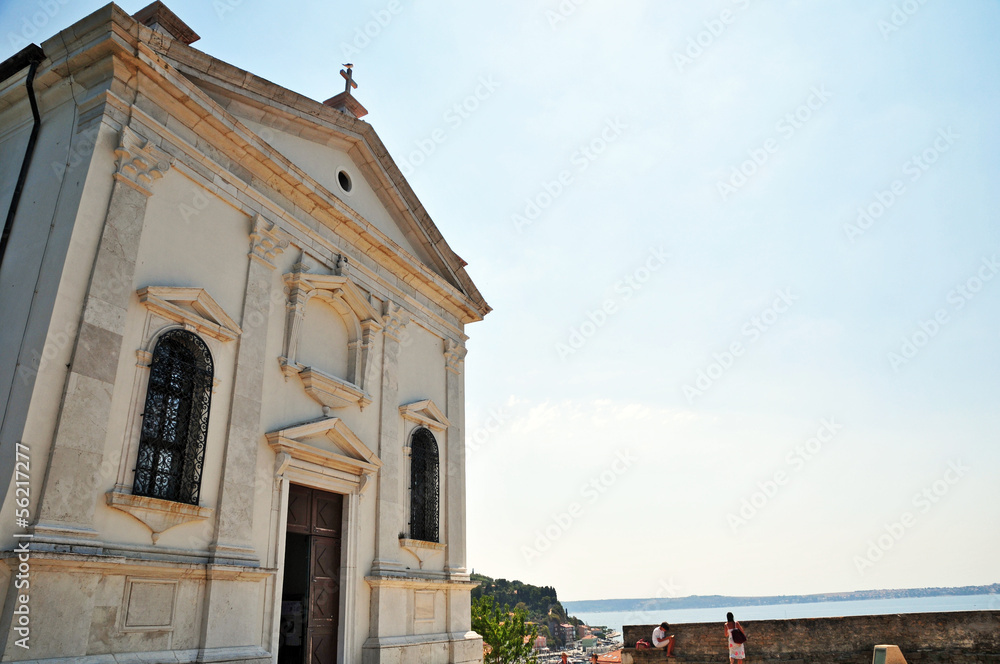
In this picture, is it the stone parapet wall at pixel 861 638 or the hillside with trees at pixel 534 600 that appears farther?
the hillside with trees at pixel 534 600

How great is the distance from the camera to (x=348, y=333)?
1327 cm

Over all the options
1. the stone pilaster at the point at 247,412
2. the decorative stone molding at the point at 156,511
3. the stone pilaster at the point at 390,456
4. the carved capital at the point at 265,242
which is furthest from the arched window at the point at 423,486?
the decorative stone molding at the point at 156,511

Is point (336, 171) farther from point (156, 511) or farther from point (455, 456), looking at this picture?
point (156, 511)

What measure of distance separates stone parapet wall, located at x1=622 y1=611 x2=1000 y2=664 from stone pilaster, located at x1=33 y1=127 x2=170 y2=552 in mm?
12741

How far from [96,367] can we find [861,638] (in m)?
14.9

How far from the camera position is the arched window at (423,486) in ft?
45.4

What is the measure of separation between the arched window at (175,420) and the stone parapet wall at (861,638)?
11.5 meters

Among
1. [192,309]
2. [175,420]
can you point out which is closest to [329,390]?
[192,309]

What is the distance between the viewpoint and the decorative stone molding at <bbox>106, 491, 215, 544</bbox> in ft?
26.2

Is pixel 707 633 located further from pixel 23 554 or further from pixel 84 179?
pixel 84 179

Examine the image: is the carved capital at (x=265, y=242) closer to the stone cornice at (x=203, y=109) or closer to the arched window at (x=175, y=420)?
the stone cornice at (x=203, y=109)

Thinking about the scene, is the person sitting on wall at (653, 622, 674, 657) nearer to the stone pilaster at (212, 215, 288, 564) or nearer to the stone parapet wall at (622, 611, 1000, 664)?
the stone parapet wall at (622, 611, 1000, 664)

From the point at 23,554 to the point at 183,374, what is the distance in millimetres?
3088

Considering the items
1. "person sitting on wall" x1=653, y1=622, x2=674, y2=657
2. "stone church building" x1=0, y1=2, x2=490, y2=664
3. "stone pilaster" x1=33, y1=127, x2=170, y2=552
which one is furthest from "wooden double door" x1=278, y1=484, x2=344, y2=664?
"person sitting on wall" x1=653, y1=622, x2=674, y2=657
